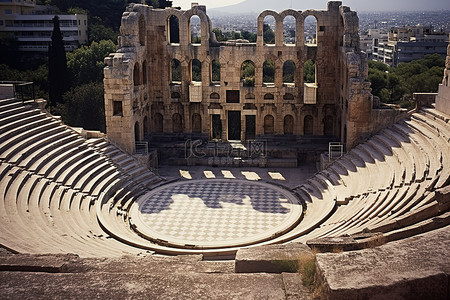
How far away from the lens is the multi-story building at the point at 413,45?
7831cm

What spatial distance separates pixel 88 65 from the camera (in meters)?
38.7

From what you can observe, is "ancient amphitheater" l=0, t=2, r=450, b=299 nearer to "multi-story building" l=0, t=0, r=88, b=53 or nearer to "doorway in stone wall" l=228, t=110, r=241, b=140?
"doorway in stone wall" l=228, t=110, r=241, b=140

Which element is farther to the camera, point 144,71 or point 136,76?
point 144,71

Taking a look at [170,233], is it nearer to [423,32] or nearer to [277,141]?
[277,141]

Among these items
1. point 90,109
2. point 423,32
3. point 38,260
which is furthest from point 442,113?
point 423,32

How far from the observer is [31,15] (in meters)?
52.9

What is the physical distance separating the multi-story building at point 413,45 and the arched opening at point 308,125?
5270 centimetres

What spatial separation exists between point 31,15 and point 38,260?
5137 centimetres

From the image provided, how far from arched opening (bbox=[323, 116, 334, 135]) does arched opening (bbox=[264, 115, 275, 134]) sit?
2.86m


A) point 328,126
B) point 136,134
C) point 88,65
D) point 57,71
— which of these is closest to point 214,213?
point 136,134

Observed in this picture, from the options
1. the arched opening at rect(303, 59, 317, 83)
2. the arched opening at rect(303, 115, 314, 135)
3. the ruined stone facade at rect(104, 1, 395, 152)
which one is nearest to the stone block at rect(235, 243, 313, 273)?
the ruined stone facade at rect(104, 1, 395, 152)

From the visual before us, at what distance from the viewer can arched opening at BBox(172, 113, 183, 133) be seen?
94.9ft

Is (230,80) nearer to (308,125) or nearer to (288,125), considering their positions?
(288,125)

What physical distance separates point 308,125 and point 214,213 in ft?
34.8
